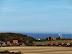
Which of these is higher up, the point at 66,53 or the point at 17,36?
the point at 17,36

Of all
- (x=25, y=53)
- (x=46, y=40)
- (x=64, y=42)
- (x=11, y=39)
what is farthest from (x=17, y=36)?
(x=25, y=53)

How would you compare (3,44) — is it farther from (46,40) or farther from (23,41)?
(46,40)

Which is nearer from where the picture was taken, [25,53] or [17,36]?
[25,53]

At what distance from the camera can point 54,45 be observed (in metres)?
34.3

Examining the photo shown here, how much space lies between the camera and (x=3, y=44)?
111 feet

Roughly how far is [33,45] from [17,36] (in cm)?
434

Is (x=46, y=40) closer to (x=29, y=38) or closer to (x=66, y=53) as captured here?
(x=29, y=38)

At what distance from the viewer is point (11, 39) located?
35062 millimetres

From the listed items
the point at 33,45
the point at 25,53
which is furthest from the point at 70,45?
the point at 25,53

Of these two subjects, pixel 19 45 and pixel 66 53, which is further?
pixel 19 45

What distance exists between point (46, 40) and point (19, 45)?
17.2 feet

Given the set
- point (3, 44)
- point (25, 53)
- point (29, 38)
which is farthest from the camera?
point (29, 38)

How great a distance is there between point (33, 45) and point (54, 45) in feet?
12.8

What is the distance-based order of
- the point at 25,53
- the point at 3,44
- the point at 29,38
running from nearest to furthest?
the point at 25,53 → the point at 3,44 → the point at 29,38
